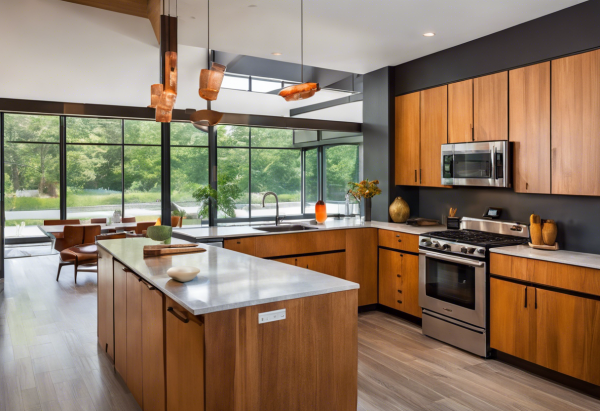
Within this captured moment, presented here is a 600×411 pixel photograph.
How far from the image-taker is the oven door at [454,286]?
366 cm

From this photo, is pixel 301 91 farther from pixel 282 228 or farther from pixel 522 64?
pixel 282 228

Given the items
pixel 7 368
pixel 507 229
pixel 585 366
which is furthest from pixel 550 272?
pixel 7 368

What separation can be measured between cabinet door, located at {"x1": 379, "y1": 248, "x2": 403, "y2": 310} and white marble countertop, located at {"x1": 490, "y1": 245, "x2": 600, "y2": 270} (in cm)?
126

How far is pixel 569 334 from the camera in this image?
307cm

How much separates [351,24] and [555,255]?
254cm

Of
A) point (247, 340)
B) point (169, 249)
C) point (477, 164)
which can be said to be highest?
point (477, 164)

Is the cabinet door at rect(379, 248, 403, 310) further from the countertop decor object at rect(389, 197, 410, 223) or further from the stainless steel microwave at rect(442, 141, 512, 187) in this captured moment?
the stainless steel microwave at rect(442, 141, 512, 187)

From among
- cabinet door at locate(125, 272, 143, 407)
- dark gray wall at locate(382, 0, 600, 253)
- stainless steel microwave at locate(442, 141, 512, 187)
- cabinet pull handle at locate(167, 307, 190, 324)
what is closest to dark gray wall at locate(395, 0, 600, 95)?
dark gray wall at locate(382, 0, 600, 253)

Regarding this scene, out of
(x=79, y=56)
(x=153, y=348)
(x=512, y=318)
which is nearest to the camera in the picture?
(x=153, y=348)

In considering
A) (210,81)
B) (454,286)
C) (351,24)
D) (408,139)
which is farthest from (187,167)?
(210,81)

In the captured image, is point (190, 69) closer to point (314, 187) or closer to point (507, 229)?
point (314, 187)

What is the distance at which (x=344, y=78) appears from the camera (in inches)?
311

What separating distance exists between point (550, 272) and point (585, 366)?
651 mm

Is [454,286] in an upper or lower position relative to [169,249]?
→ lower
